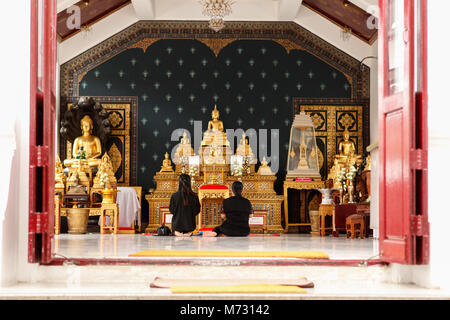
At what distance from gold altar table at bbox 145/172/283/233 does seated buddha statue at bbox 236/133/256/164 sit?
42 centimetres

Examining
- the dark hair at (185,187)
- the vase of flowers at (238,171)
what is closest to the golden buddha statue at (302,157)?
the vase of flowers at (238,171)

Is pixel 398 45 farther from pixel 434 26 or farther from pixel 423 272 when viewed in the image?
pixel 423 272

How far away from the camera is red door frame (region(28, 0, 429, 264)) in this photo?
4324mm

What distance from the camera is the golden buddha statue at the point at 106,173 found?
11.5 m

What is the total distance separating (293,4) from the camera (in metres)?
11.8

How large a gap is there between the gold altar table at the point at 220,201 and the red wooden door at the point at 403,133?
703cm

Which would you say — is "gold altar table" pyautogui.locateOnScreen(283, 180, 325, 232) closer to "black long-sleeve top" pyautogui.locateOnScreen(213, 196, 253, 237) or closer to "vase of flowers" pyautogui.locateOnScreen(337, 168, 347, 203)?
"vase of flowers" pyautogui.locateOnScreen(337, 168, 347, 203)

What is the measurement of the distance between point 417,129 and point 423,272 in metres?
1.01

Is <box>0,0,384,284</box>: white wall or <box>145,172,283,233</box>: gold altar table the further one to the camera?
<box>145,172,283,233</box>: gold altar table

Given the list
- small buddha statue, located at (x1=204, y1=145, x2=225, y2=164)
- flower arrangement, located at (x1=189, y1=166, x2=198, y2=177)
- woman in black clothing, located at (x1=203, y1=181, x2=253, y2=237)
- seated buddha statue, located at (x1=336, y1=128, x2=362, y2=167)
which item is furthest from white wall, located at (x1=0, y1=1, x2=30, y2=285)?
seated buddha statue, located at (x1=336, y1=128, x2=362, y2=167)

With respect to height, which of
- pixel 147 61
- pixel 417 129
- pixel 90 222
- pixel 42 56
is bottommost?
pixel 90 222

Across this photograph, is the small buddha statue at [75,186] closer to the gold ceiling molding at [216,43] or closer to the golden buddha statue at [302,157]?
the gold ceiling molding at [216,43]

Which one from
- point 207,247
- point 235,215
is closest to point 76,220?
point 235,215

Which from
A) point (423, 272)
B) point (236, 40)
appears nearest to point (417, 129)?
point (423, 272)
